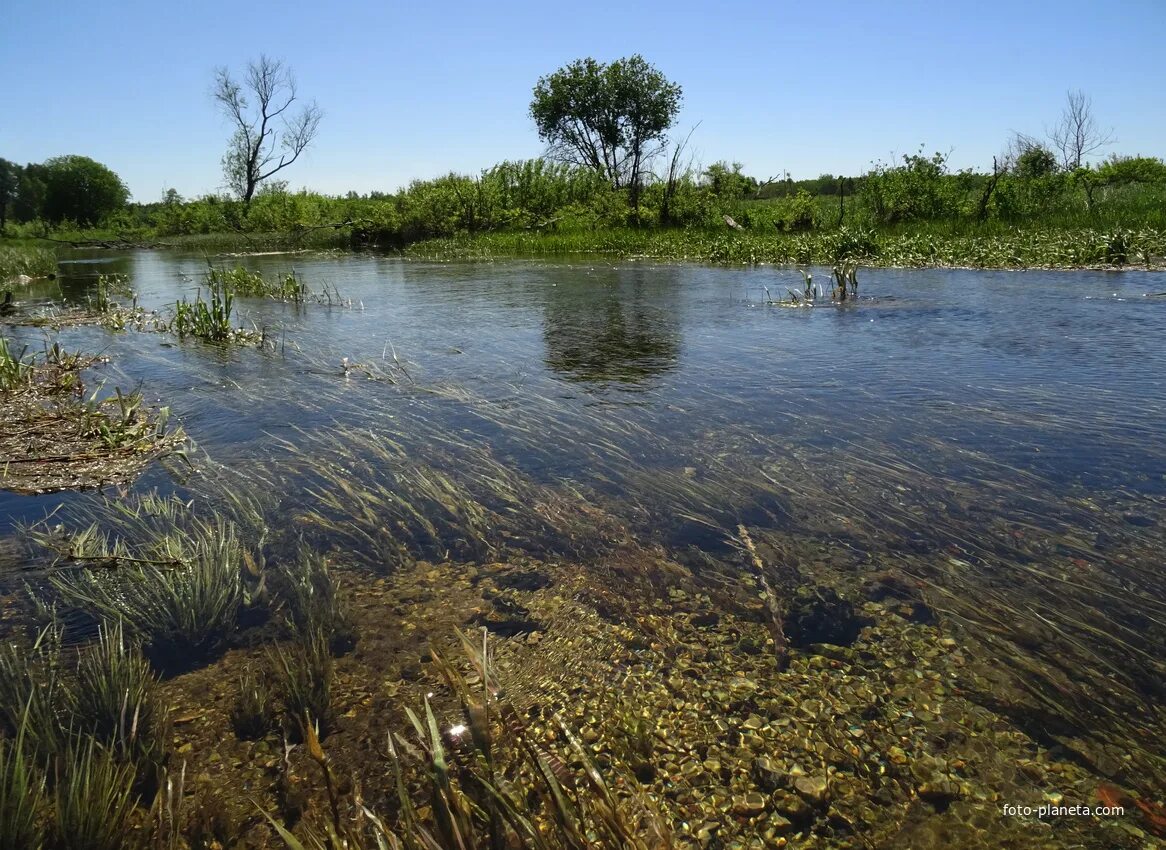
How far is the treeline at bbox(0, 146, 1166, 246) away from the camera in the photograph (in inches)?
1013

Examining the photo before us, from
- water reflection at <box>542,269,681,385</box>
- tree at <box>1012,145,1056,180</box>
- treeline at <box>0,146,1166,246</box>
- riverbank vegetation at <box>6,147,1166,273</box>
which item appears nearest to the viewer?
water reflection at <box>542,269,681,385</box>

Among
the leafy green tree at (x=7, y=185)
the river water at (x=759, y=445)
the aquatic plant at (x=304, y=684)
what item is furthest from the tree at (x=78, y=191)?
the aquatic plant at (x=304, y=684)

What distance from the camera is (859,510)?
4.32 metres

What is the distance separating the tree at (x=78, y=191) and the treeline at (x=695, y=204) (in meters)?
15.7

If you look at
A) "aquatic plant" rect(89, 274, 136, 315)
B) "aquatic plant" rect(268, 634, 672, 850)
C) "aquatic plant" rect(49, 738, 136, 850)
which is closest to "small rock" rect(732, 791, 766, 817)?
"aquatic plant" rect(268, 634, 672, 850)

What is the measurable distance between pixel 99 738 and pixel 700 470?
382 cm

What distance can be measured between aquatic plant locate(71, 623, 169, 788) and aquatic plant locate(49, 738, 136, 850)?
11cm

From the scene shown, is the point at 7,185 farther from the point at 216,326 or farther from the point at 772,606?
the point at 772,606

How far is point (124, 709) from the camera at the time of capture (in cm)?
255

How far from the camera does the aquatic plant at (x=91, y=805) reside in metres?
2.07

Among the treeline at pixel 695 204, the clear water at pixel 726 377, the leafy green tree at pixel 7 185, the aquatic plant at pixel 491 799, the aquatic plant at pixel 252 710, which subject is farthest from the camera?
the leafy green tree at pixel 7 185

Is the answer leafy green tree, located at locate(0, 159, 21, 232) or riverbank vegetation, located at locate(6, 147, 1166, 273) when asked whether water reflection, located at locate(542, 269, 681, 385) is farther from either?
leafy green tree, located at locate(0, 159, 21, 232)

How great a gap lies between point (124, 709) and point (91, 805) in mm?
476

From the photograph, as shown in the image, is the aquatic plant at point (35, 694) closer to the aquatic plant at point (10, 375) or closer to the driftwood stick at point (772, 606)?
the driftwood stick at point (772, 606)
